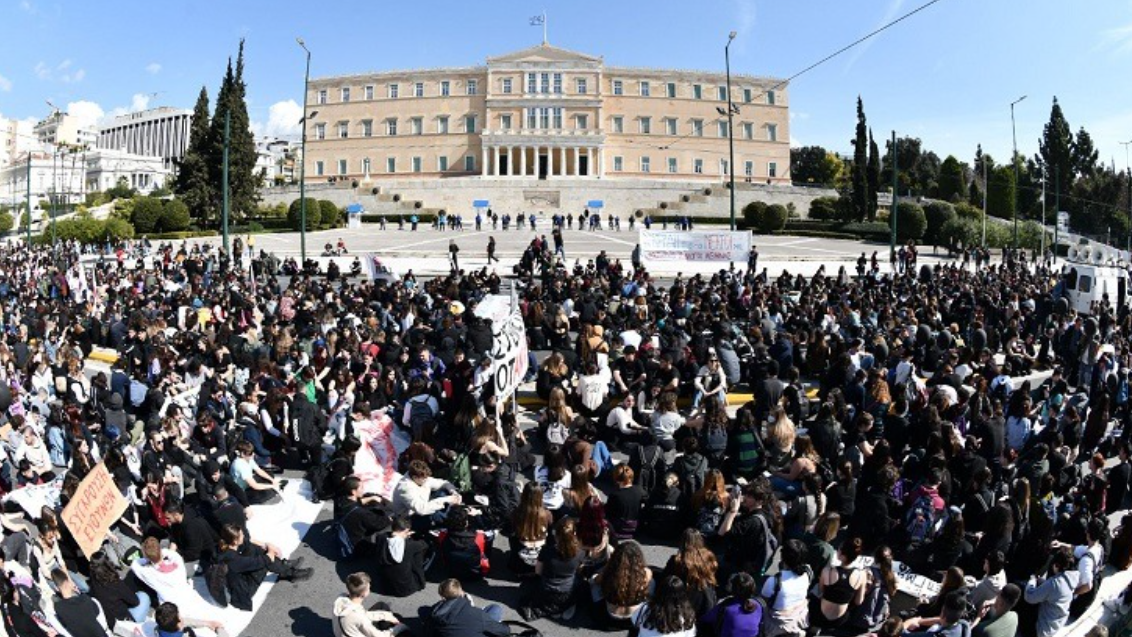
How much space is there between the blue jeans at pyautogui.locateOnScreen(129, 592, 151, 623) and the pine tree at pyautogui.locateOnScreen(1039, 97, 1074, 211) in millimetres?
83825

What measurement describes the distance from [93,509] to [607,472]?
200 inches

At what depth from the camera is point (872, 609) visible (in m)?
7.08

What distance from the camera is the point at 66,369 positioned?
469 inches

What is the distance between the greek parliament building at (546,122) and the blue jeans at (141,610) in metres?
81.9

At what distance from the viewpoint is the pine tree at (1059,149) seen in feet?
256

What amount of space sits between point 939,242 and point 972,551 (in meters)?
49.2

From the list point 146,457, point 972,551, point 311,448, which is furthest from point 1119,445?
point 146,457

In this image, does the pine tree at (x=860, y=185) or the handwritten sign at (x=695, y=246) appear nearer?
the handwritten sign at (x=695, y=246)

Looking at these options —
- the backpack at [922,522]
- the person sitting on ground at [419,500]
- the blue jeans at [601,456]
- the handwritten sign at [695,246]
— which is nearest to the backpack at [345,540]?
the person sitting on ground at [419,500]

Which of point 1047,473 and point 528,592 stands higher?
point 1047,473

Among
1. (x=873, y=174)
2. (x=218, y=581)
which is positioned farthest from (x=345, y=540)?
(x=873, y=174)

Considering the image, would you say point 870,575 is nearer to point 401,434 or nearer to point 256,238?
point 401,434

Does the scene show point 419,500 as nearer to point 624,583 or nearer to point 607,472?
point 624,583

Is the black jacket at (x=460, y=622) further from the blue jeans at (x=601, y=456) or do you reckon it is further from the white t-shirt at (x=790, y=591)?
the blue jeans at (x=601, y=456)
